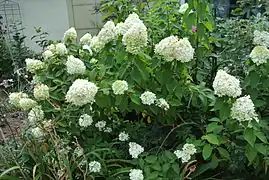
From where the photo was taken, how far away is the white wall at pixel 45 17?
5.29 metres

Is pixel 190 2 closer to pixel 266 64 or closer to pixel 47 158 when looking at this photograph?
pixel 266 64

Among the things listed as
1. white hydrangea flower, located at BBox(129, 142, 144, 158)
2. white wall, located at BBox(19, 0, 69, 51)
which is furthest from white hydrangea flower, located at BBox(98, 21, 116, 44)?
white wall, located at BBox(19, 0, 69, 51)

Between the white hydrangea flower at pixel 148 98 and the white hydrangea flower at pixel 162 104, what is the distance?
0.16 ft

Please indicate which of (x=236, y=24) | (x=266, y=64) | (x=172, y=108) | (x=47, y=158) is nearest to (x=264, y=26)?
(x=236, y=24)

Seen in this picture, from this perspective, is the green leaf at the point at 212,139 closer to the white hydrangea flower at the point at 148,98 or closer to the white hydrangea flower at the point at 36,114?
the white hydrangea flower at the point at 148,98

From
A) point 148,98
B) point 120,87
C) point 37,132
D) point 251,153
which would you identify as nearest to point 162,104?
point 148,98

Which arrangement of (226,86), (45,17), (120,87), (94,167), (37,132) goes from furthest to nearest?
1. (45,17)
2. (37,132)
3. (94,167)
4. (120,87)
5. (226,86)

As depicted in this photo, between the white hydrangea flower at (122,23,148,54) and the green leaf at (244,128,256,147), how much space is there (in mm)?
601

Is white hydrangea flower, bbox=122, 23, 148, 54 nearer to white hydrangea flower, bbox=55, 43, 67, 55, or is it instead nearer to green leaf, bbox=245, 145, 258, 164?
white hydrangea flower, bbox=55, 43, 67, 55

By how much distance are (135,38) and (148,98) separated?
28 centimetres

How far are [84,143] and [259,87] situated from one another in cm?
97

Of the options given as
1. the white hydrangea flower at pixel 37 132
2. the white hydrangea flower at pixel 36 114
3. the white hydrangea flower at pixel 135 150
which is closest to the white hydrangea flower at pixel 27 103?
the white hydrangea flower at pixel 36 114

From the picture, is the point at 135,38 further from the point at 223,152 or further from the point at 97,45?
the point at 223,152

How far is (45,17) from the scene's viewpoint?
211 inches
